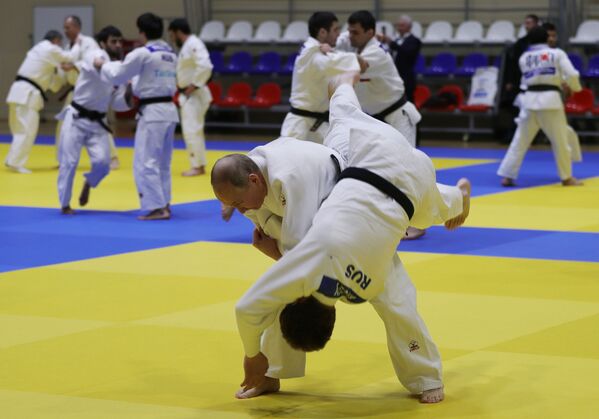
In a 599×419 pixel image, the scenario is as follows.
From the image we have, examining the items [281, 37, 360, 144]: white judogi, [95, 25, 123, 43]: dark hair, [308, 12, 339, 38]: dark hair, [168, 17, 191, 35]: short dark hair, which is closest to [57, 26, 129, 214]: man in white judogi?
[95, 25, 123, 43]: dark hair

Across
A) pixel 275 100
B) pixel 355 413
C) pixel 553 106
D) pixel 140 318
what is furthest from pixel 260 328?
pixel 275 100

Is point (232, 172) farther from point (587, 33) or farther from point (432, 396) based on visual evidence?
point (587, 33)

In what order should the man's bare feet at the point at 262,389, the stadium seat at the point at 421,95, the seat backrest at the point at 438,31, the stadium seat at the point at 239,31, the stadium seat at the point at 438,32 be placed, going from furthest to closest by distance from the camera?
the stadium seat at the point at 239,31 → the seat backrest at the point at 438,31 → the stadium seat at the point at 438,32 → the stadium seat at the point at 421,95 → the man's bare feet at the point at 262,389

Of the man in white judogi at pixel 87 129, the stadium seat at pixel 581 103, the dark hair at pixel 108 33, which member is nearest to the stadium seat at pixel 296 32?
the stadium seat at pixel 581 103

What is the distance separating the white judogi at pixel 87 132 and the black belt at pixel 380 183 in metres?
7.15

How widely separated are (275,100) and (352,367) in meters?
15.8

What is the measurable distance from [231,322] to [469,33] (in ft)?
49.1

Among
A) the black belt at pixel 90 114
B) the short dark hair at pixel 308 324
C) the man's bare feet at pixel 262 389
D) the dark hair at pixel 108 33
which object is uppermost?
the dark hair at pixel 108 33

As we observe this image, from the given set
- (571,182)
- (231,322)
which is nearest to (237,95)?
(571,182)

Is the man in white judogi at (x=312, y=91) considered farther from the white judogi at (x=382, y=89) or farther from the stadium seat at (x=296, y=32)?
the stadium seat at (x=296, y=32)

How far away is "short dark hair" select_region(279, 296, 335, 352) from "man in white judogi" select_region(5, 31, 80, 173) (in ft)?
38.6

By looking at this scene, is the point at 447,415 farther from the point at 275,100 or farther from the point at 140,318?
the point at 275,100

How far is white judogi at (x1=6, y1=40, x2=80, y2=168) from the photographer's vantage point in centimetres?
1588

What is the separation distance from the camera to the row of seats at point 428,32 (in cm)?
2011
